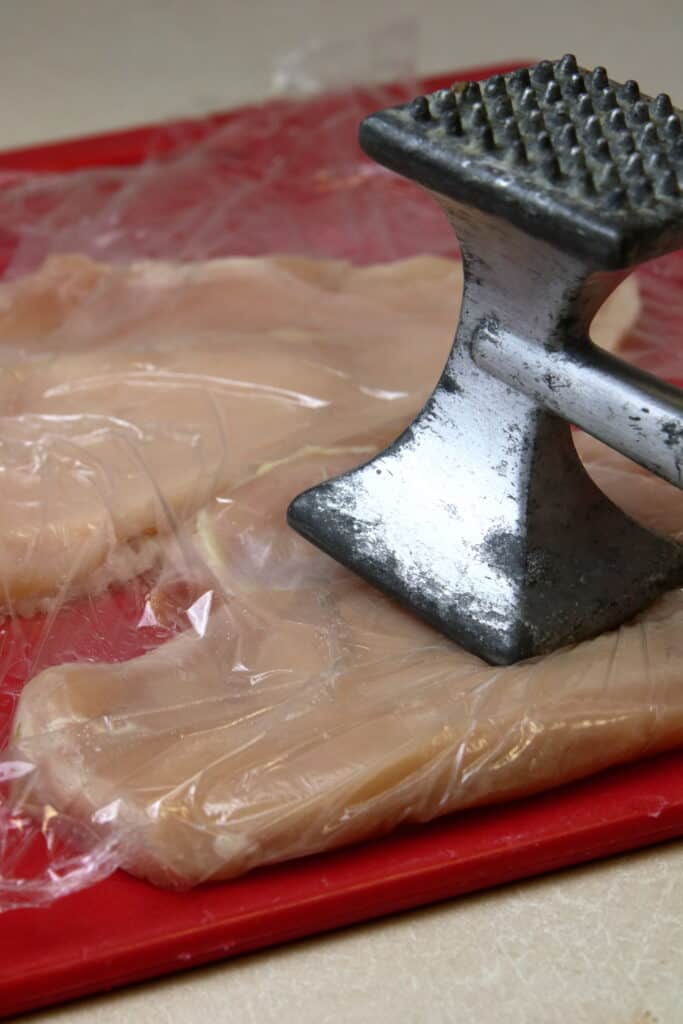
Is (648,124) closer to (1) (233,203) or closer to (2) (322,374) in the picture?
(2) (322,374)

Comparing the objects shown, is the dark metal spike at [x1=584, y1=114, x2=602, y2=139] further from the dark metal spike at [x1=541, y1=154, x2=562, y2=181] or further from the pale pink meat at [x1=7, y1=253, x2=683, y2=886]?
the pale pink meat at [x1=7, y1=253, x2=683, y2=886]

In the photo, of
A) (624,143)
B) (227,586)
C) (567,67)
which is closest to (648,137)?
(624,143)

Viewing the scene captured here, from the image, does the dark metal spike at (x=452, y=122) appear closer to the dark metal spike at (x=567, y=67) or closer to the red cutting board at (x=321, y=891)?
the dark metal spike at (x=567, y=67)

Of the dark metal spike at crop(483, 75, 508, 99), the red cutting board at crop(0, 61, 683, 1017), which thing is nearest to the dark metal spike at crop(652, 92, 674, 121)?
the dark metal spike at crop(483, 75, 508, 99)

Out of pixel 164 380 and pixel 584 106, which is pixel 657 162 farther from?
pixel 164 380

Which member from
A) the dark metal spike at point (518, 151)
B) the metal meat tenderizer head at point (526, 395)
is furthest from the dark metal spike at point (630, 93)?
the dark metal spike at point (518, 151)

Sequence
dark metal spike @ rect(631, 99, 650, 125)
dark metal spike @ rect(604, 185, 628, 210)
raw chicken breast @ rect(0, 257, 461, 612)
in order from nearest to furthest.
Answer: dark metal spike @ rect(604, 185, 628, 210)
dark metal spike @ rect(631, 99, 650, 125)
raw chicken breast @ rect(0, 257, 461, 612)
